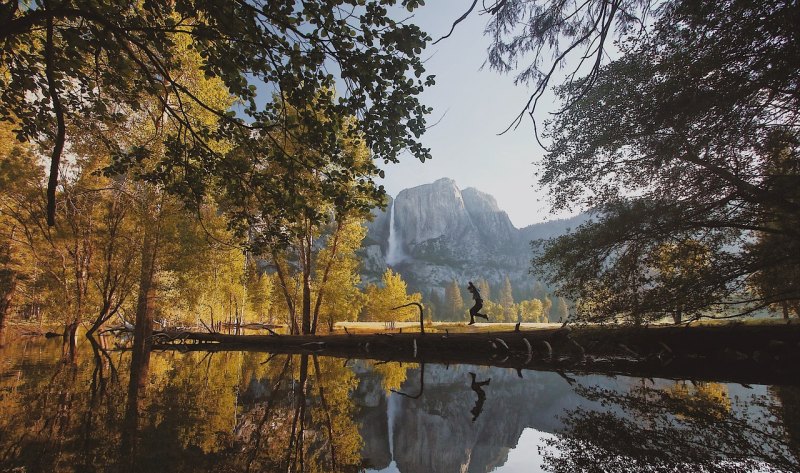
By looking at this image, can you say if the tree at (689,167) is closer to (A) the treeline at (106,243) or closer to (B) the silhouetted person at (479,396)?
(B) the silhouetted person at (479,396)

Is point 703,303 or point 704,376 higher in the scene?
point 703,303

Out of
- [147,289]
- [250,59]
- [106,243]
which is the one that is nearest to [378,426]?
[250,59]

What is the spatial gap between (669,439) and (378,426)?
2815 mm

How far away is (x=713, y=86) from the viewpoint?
7332 mm

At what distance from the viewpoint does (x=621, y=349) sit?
10719 mm

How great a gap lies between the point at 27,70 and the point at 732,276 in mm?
13864

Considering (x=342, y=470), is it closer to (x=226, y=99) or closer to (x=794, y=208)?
(x=794, y=208)

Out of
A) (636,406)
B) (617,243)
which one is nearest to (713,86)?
(617,243)

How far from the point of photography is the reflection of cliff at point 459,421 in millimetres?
2895

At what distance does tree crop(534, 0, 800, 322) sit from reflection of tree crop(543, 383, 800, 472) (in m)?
5.11

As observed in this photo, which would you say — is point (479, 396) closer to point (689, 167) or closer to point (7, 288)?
point (689, 167)

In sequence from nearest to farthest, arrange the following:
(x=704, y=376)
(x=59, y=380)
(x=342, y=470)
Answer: (x=342, y=470) < (x=59, y=380) < (x=704, y=376)

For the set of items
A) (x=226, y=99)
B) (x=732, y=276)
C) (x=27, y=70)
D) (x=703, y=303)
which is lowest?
(x=703, y=303)

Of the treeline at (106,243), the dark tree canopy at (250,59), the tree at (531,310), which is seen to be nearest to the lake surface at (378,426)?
the dark tree canopy at (250,59)
